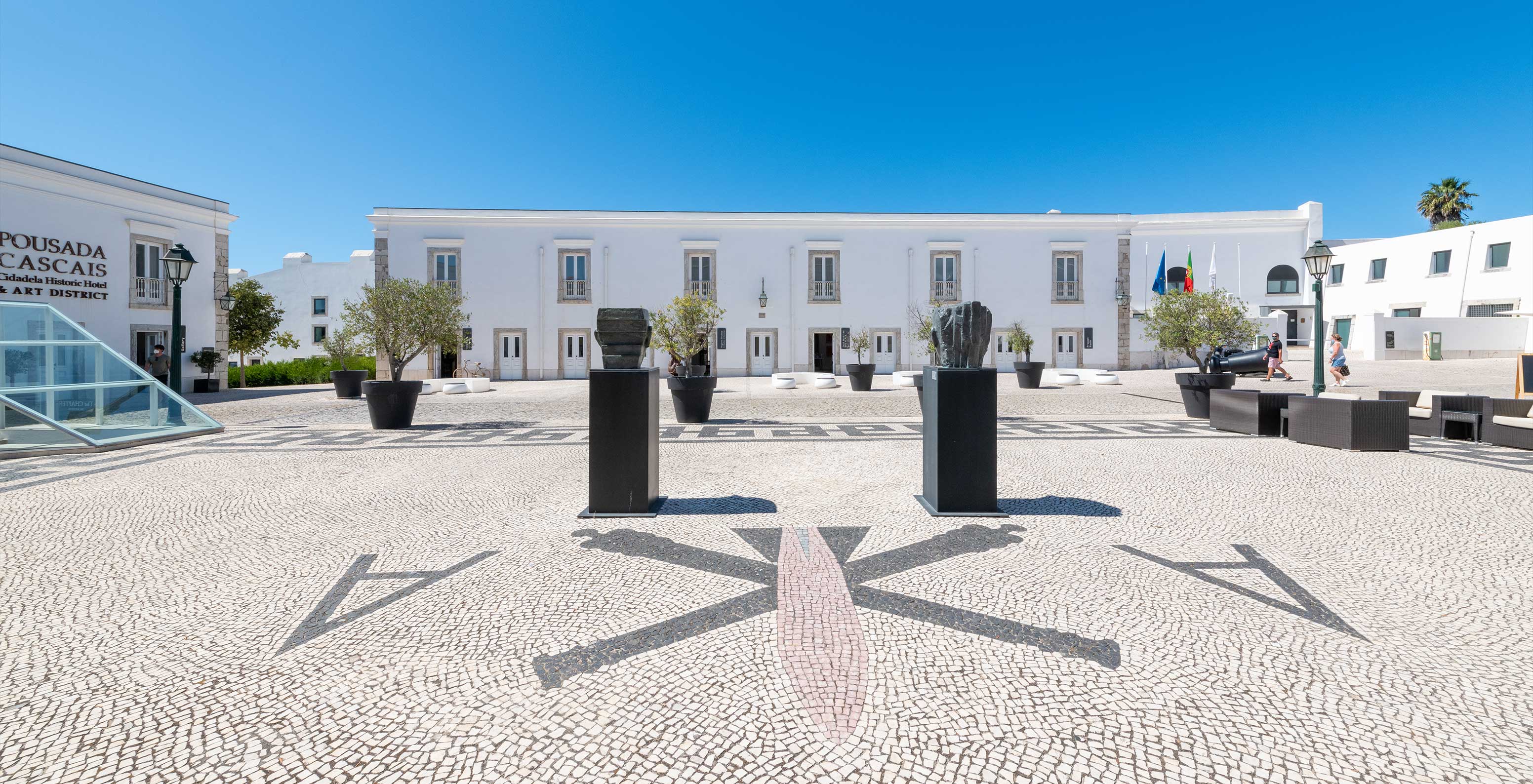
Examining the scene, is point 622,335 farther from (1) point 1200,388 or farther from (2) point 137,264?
(2) point 137,264

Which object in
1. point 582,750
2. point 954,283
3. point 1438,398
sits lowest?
point 582,750

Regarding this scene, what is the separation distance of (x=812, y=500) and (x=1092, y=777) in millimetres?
3541

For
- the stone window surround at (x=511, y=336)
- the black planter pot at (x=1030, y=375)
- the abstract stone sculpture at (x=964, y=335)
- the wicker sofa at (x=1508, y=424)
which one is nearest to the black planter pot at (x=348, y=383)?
the stone window surround at (x=511, y=336)

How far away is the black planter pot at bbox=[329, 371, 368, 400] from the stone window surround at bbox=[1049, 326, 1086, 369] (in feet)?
83.8

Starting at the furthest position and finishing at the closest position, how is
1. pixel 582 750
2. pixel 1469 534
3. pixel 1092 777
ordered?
pixel 1469 534 < pixel 582 750 < pixel 1092 777

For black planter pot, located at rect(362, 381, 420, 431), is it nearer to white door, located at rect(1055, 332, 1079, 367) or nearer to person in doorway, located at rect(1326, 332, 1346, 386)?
person in doorway, located at rect(1326, 332, 1346, 386)

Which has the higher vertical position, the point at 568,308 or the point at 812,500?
the point at 568,308

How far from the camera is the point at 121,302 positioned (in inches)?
739

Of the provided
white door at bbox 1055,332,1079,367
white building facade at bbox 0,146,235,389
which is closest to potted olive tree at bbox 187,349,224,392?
white building facade at bbox 0,146,235,389

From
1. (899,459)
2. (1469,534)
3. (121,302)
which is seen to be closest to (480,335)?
(121,302)

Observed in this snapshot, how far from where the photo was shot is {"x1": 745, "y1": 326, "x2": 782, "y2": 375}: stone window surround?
90.8ft

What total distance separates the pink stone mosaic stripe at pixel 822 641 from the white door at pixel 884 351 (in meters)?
24.6

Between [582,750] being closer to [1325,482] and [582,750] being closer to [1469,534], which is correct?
[1469,534]

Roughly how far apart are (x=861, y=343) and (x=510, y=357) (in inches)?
573
